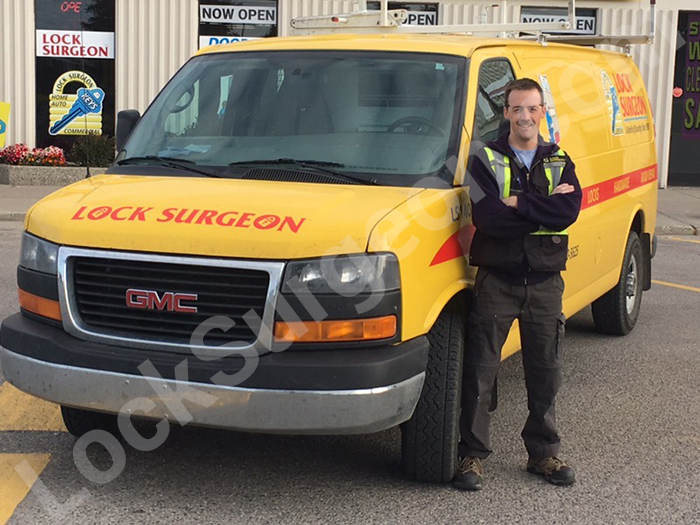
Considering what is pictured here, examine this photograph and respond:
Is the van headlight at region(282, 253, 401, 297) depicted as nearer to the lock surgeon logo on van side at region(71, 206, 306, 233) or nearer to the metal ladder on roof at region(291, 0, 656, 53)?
the lock surgeon logo on van side at region(71, 206, 306, 233)

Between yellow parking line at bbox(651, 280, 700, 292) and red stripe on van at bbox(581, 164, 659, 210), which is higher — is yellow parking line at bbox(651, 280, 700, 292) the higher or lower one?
the lower one

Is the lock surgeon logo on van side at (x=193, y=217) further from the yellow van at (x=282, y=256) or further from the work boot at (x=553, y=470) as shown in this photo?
the work boot at (x=553, y=470)

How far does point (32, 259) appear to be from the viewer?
4.35 meters

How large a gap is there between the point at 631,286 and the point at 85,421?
14.5 ft

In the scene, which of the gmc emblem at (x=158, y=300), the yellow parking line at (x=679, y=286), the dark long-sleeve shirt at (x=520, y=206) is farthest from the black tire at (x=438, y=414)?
the yellow parking line at (x=679, y=286)

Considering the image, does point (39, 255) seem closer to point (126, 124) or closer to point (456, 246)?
point (126, 124)

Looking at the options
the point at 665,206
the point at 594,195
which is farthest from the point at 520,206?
the point at 665,206

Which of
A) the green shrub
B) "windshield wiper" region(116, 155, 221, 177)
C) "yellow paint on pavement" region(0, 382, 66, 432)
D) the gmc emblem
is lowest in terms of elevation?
"yellow paint on pavement" region(0, 382, 66, 432)

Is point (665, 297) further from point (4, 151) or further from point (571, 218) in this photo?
point (4, 151)

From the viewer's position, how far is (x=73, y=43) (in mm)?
17859

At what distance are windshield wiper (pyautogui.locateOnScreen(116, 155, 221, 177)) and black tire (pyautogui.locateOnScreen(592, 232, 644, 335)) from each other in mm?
3597

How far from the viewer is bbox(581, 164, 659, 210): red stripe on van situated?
595cm

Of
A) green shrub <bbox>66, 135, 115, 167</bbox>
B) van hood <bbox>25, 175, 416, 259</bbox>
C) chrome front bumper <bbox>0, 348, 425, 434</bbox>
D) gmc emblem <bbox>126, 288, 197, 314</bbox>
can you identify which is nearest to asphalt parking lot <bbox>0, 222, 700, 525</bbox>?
chrome front bumper <bbox>0, 348, 425, 434</bbox>

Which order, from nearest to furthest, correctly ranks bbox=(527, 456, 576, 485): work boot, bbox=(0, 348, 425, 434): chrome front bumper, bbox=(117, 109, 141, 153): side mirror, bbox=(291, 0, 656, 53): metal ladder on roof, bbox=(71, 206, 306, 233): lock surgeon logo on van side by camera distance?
bbox=(0, 348, 425, 434): chrome front bumper < bbox=(71, 206, 306, 233): lock surgeon logo on van side < bbox=(527, 456, 576, 485): work boot < bbox=(117, 109, 141, 153): side mirror < bbox=(291, 0, 656, 53): metal ladder on roof
